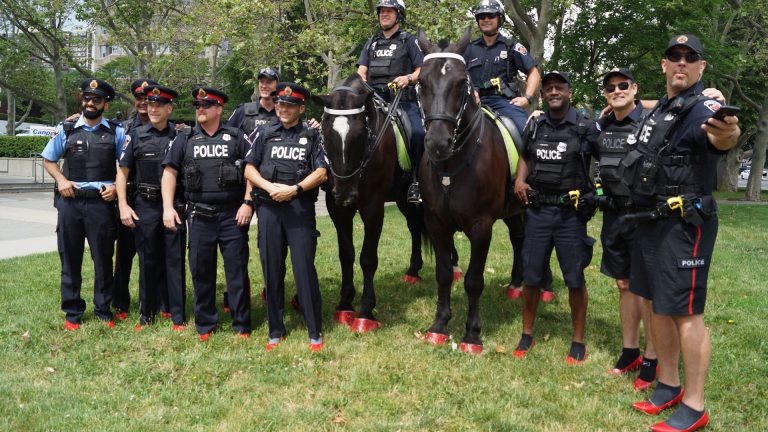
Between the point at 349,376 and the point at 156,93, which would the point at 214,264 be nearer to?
the point at 156,93

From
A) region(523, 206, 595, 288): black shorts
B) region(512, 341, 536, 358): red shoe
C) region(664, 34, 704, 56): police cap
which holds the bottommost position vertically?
region(512, 341, 536, 358): red shoe

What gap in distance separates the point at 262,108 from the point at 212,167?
61.7 inches

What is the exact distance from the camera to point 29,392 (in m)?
4.71

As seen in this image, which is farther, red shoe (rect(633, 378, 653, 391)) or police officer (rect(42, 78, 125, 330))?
police officer (rect(42, 78, 125, 330))

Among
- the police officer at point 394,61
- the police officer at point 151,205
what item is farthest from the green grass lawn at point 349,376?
the police officer at point 394,61

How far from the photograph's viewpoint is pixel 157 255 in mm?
6387

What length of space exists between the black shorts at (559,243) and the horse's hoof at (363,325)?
178 centimetres

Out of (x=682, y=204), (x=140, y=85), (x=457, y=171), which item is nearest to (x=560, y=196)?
(x=457, y=171)

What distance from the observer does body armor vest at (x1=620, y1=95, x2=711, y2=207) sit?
3.95 m

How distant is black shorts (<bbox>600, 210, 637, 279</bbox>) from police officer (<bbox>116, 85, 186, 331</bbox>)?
4114 millimetres

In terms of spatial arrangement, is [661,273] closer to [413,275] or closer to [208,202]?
[208,202]

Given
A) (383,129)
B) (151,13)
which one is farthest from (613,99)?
(151,13)

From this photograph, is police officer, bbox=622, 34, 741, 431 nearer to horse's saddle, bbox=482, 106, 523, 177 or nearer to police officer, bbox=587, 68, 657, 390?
police officer, bbox=587, 68, 657, 390

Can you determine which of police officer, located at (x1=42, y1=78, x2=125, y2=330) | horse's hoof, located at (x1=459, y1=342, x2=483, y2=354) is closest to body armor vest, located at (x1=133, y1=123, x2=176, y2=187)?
police officer, located at (x1=42, y1=78, x2=125, y2=330)
